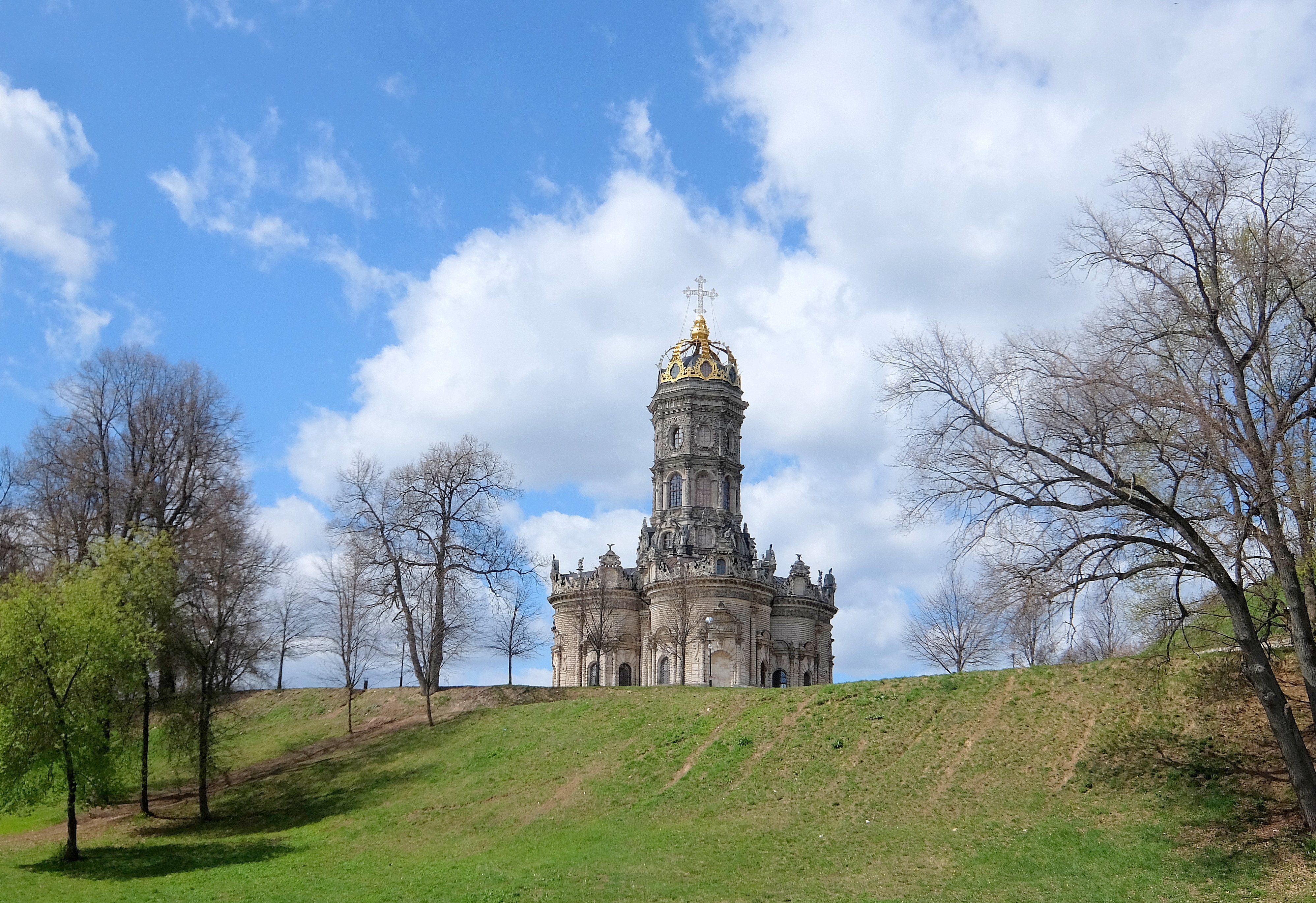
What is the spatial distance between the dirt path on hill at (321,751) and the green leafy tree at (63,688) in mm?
5118

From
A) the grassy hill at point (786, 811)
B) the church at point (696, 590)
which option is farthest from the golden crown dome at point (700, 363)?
the grassy hill at point (786, 811)

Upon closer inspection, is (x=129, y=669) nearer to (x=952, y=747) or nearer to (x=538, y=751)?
(x=538, y=751)

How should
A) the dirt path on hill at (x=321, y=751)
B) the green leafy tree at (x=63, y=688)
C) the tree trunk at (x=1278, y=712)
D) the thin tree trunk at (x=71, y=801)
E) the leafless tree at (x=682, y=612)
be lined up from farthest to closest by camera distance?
the leafless tree at (x=682, y=612), the dirt path on hill at (x=321, y=751), the thin tree trunk at (x=71, y=801), the green leafy tree at (x=63, y=688), the tree trunk at (x=1278, y=712)

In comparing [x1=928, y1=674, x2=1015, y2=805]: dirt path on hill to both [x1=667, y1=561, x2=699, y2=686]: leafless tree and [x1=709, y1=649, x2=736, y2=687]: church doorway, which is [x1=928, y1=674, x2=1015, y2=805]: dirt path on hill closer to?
[x1=667, y1=561, x2=699, y2=686]: leafless tree

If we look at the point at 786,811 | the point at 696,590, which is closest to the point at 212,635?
the point at 786,811

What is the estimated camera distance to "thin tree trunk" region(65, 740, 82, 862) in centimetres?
2725

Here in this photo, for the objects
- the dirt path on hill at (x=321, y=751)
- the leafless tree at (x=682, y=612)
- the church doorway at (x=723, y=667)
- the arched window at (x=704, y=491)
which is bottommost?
the dirt path on hill at (x=321, y=751)

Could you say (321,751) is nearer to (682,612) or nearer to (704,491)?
(682,612)

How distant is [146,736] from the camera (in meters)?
33.8

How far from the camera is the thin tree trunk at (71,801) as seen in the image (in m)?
27.2

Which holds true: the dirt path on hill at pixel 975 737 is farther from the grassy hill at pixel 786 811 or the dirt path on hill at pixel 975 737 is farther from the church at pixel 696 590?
the church at pixel 696 590

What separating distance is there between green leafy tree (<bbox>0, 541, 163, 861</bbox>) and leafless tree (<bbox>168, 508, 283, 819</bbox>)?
3.88 meters

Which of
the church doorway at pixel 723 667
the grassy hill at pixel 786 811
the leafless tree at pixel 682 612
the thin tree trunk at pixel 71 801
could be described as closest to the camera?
the grassy hill at pixel 786 811

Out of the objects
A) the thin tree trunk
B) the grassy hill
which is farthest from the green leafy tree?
the grassy hill
